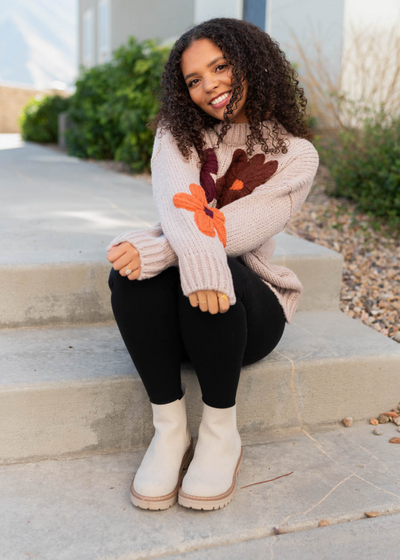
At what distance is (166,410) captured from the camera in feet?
4.50

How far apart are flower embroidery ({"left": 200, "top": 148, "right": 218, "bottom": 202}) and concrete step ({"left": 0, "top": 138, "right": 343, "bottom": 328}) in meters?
0.57

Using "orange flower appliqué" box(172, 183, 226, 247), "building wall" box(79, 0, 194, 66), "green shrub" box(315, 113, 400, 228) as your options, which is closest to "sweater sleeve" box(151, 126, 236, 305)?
"orange flower appliqué" box(172, 183, 226, 247)

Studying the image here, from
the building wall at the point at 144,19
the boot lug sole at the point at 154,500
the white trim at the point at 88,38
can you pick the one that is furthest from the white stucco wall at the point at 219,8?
the white trim at the point at 88,38

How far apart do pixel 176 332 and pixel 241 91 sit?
680 mm

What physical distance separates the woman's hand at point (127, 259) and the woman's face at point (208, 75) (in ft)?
1.64

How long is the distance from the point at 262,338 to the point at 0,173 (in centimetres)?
→ 349

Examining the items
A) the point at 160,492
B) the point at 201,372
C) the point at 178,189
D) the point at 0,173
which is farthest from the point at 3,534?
the point at 0,173

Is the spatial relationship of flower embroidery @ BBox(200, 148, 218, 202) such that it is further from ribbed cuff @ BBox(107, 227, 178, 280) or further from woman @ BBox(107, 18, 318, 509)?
ribbed cuff @ BBox(107, 227, 178, 280)

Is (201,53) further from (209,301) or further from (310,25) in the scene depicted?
(310,25)

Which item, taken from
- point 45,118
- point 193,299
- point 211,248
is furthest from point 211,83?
point 45,118

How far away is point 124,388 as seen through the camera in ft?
5.01

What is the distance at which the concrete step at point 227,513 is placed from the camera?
1170 mm

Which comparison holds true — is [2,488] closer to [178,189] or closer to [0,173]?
[178,189]

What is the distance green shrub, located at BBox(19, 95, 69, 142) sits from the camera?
879cm
